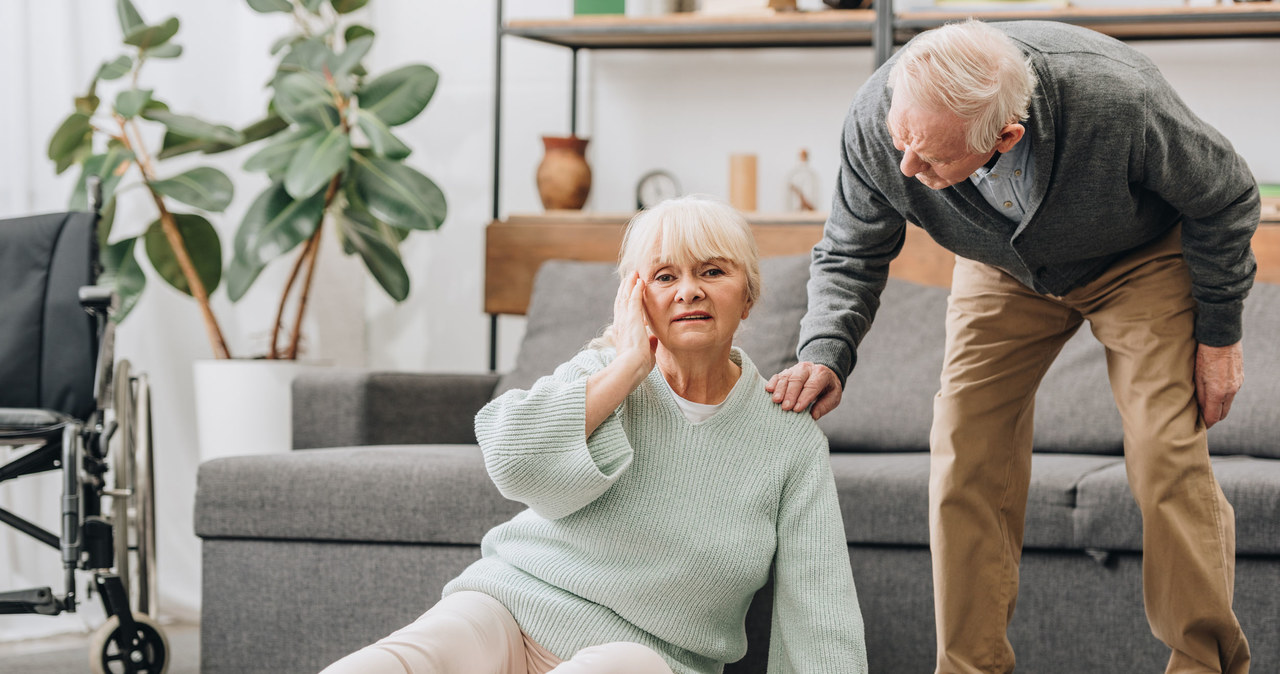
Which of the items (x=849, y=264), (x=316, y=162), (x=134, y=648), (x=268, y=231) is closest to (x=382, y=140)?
(x=316, y=162)

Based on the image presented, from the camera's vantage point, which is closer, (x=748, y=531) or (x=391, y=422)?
(x=748, y=531)

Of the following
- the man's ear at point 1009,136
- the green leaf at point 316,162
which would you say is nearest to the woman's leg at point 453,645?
the man's ear at point 1009,136

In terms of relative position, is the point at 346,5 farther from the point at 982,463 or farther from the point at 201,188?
the point at 982,463

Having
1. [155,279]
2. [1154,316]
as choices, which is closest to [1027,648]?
[1154,316]

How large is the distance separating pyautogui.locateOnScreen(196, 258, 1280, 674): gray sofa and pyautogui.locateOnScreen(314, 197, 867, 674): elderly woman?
591 mm

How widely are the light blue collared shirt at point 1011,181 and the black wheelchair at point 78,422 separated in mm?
1586

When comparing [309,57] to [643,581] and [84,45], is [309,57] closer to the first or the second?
[84,45]

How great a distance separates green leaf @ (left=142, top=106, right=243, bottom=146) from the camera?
3.01 m

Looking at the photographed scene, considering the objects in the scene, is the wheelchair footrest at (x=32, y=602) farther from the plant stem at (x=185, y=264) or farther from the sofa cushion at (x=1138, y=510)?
the sofa cushion at (x=1138, y=510)

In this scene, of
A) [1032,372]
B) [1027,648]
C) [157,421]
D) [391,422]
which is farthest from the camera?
[157,421]

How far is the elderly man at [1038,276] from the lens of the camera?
1516 millimetres

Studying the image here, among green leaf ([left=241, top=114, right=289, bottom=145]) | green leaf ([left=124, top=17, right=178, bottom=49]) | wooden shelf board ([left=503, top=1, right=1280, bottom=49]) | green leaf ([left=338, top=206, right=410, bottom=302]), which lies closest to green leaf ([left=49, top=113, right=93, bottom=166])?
green leaf ([left=124, top=17, right=178, bottom=49])

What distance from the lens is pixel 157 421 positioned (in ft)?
11.2

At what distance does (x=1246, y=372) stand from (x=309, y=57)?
2.26m
